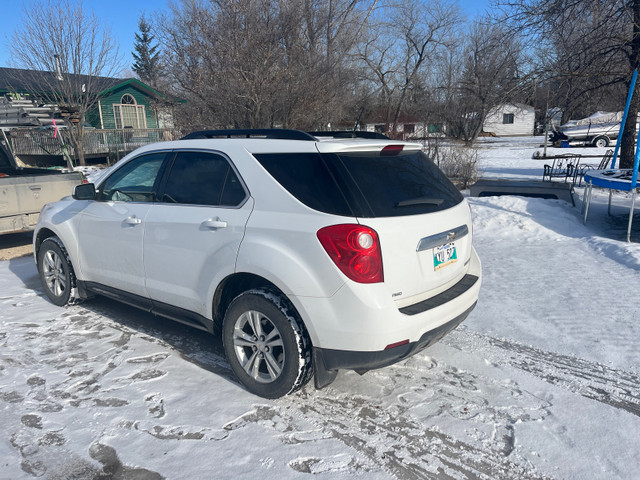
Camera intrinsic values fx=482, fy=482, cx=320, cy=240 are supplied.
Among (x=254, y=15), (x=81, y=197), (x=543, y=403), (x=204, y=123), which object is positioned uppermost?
(x=254, y=15)

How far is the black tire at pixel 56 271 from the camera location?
507 cm

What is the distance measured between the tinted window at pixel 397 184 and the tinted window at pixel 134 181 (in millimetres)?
1950

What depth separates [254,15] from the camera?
1340 centimetres

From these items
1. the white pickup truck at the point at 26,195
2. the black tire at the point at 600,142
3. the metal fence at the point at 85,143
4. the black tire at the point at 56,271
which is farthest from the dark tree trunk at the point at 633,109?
the black tire at the point at 600,142

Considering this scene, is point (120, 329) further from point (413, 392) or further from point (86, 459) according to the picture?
point (413, 392)

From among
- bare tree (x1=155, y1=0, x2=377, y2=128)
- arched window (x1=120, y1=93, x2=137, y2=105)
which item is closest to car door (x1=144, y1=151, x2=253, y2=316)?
bare tree (x1=155, y1=0, x2=377, y2=128)

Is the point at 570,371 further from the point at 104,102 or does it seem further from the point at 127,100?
the point at 127,100

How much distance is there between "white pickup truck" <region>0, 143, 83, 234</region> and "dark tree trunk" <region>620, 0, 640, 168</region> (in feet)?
37.4

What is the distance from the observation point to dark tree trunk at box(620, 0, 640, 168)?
404 inches

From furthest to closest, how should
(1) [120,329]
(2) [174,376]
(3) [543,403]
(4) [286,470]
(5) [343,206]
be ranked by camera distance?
(1) [120,329] < (2) [174,376] < (3) [543,403] < (5) [343,206] < (4) [286,470]

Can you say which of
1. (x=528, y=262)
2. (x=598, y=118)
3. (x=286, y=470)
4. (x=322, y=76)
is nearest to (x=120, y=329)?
(x=286, y=470)

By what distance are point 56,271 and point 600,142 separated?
32.6 metres

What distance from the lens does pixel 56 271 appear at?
525 cm

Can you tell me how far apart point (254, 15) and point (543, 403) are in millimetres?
12916
